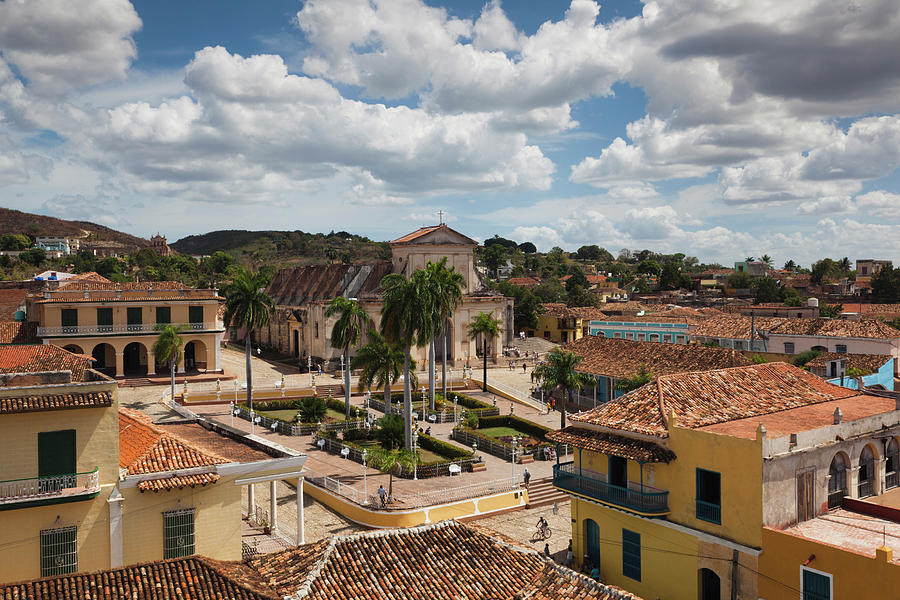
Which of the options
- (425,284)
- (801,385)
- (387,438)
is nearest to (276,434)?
(387,438)

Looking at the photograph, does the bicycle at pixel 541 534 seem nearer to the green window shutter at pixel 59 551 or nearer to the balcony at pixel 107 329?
the green window shutter at pixel 59 551

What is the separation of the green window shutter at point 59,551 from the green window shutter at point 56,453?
1.45 metres

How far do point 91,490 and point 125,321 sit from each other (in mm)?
35112

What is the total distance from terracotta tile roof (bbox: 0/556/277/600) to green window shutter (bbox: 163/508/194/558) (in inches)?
150

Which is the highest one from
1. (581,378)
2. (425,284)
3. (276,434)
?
(425,284)

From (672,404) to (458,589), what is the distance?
423 inches

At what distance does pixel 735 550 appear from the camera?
1828cm

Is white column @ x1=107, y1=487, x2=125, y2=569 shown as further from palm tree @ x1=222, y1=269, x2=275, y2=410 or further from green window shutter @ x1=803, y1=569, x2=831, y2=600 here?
palm tree @ x1=222, y1=269, x2=275, y2=410

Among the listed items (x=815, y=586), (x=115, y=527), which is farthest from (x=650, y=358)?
(x=115, y=527)

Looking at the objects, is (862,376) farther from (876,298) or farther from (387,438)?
(876,298)

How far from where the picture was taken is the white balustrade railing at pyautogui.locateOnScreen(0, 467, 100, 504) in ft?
54.2

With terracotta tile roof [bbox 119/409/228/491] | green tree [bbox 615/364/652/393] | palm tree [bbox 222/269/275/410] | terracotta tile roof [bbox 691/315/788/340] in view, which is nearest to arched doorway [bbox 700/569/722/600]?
terracotta tile roof [bbox 119/409/228/491]

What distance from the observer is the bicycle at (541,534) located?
25.5 m

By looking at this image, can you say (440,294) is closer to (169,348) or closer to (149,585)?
(169,348)
